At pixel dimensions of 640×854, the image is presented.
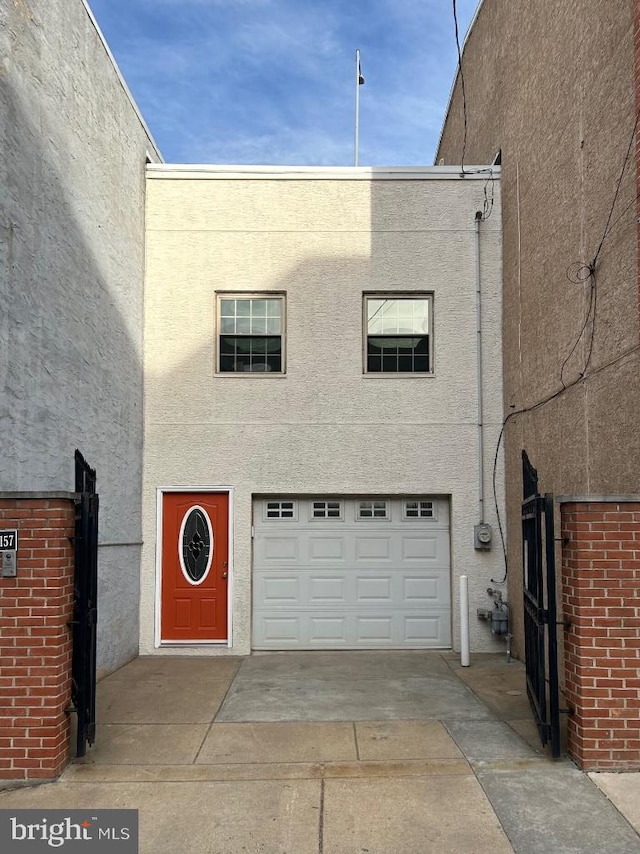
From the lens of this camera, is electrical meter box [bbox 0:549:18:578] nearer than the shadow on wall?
Yes

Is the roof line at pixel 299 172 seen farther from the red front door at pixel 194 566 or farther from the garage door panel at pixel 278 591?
the garage door panel at pixel 278 591

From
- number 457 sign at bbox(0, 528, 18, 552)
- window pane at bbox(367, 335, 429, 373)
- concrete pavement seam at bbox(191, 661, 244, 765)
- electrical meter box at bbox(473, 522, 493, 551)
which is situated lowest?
concrete pavement seam at bbox(191, 661, 244, 765)

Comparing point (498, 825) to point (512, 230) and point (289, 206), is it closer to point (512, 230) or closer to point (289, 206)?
point (512, 230)

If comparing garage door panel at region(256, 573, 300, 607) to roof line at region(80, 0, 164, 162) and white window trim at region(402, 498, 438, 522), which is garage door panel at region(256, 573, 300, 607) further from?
roof line at region(80, 0, 164, 162)

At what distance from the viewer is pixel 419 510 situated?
9.88 metres

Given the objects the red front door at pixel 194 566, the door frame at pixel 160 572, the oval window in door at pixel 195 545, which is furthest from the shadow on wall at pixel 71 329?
the oval window in door at pixel 195 545

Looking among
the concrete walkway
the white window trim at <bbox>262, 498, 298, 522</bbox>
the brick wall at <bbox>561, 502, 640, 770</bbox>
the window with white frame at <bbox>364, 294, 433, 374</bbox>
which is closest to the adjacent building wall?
the white window trim at <bbox>262, 498, 298, 522</bbox>

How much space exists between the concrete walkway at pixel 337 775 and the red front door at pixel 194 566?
1.59 meters

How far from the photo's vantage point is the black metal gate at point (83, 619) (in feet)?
17.6

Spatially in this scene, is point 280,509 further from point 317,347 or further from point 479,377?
point 479,377

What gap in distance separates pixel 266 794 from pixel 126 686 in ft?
11.2

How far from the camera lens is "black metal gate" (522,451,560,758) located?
5301 mm

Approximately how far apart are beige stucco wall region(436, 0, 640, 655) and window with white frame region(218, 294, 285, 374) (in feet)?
10.1

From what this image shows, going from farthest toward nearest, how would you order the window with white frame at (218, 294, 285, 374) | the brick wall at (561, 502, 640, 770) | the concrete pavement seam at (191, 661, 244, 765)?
the window with white frame at (218, 294, 285, 374), the concrete pavement seam at (191, 661, 244, 765), the brick wall at (561, 502, 640, 770)
